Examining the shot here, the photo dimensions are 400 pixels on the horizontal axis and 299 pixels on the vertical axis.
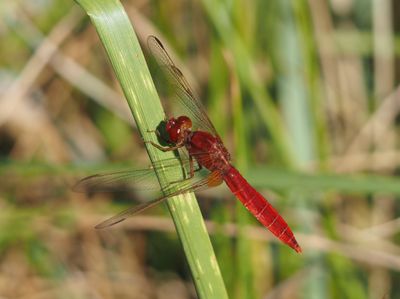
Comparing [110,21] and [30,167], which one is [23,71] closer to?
[30,167]

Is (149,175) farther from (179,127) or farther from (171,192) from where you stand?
(171,192)

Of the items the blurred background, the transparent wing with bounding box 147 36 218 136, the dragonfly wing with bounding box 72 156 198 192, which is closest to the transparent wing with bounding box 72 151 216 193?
the dragonfly wing with bounding box 72 156 198 192

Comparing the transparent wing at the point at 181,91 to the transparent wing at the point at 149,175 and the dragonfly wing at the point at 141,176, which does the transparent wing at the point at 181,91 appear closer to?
the transparent wing at the point at 149,175

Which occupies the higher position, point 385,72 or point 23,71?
point 23,71

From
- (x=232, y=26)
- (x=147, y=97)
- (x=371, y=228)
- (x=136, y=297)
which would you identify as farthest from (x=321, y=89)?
(x=147, y=97)

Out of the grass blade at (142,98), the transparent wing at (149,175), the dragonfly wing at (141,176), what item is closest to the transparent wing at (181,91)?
the transparent wing at (149,175)
